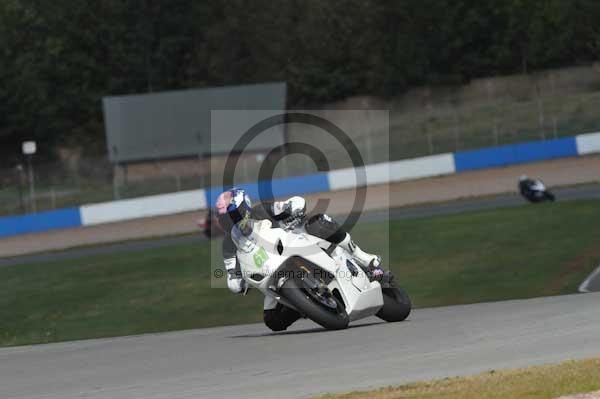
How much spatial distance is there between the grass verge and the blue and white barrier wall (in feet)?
91.6

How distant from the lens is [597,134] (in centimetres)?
3566

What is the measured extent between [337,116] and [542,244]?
38.9 m

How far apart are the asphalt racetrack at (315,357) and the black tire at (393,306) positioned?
163mm

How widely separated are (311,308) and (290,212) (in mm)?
1020

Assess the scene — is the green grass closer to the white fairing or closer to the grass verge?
the white fairing

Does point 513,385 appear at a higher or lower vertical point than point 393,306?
higher

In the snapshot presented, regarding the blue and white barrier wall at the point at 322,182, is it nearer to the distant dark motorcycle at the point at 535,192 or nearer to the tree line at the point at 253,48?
the distant dark motorcycle at the point at 535,192

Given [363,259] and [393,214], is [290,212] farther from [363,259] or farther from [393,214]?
[393,214]

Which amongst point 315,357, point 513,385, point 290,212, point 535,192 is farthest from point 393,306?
point 535,192

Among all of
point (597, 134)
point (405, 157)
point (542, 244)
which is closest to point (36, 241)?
point (405, 157)

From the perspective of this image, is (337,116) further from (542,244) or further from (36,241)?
(542,244)

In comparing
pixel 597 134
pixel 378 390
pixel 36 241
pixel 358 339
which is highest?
pixel 378 390

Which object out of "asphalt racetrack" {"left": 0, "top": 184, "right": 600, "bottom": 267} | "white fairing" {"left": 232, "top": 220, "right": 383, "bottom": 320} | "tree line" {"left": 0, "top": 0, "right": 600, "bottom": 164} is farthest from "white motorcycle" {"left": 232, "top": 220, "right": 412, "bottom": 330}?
"tree line" {"left": 0, "top": 0, "right": 600, "bottom": 164}

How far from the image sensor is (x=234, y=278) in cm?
1217
